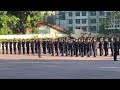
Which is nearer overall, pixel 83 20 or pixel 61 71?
pixel 61 71

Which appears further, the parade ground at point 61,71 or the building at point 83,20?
the building at point 83,20

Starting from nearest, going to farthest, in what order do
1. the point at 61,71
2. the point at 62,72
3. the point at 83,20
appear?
the point at 62,72
the point at 61,71
the point at 83,20

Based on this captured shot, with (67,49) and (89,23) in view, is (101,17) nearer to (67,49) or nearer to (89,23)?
(89,23)

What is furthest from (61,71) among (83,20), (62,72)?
(83,20)

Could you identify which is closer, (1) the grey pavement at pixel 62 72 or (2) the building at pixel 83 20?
(1) the grey pavement at pixel 62 72

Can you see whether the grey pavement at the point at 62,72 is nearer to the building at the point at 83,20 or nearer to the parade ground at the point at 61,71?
the parade ground at the point at 61,71

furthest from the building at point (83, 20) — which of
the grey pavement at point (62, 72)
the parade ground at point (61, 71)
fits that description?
the grey pavement at point (62, 72)

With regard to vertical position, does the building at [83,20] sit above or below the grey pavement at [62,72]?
above

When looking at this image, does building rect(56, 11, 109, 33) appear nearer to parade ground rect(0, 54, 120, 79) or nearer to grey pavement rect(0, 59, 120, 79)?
parade ground rect(0, 54, 120, 79)

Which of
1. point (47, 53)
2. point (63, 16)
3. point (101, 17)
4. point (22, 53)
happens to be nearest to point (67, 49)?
point (47, 53)

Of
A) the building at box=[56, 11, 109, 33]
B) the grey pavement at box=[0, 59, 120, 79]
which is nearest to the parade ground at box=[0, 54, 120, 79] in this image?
the grey pavement at box=[0, 59, 120, 79]

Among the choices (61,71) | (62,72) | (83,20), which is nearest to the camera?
(62,72)

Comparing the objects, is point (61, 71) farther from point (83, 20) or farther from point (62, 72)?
point (83, 20)

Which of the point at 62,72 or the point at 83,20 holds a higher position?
the point at 83,20
